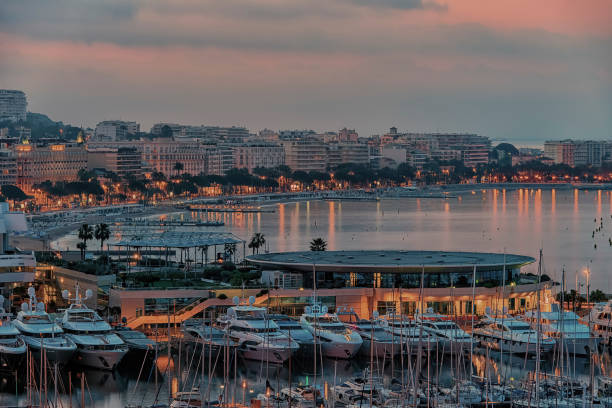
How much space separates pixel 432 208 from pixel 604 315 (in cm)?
4952

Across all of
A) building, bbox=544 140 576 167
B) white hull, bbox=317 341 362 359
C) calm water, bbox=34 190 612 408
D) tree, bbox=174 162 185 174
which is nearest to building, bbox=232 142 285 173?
tree, bbox=174 162 185 174

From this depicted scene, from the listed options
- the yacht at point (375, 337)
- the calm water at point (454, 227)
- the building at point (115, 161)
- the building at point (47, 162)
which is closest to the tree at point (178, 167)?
the building at point (115, 161)

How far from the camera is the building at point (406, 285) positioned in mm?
20594

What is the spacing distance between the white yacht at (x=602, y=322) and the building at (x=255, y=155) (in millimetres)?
75677

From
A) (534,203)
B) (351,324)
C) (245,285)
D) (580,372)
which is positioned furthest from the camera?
(534,203)

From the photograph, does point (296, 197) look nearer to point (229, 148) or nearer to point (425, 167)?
point (229, 148)

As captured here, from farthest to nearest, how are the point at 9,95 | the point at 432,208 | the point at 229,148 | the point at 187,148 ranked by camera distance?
the point at 9,95 < the point at 229,148 < the point at 187,148 < the point at 432,208

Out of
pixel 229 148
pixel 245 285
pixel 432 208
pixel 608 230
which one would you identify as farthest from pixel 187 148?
pixel 245 285

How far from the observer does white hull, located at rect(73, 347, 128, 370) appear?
671 inches

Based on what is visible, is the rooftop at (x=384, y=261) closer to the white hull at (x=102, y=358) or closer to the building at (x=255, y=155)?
the white hull at (x=102, y=358)

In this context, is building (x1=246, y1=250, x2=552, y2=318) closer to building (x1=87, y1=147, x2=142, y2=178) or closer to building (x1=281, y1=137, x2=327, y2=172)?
building (x1=87, y1=147, x2=142, y2=178)

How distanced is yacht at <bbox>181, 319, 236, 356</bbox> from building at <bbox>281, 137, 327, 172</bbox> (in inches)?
3148

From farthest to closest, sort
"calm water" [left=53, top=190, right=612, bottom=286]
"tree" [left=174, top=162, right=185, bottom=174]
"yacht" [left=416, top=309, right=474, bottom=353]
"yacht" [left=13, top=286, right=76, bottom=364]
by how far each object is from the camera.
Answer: "tree" [left=174, top=162, right=185, bottom=174] → "calm water" [left=53, top=190, right=612, bottom=286] → "yacht" [left=416, top=309, right=474, bottom=353] → "yacht" [left=13, top=286, right=76, bottom=364]

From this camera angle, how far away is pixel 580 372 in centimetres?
1731
